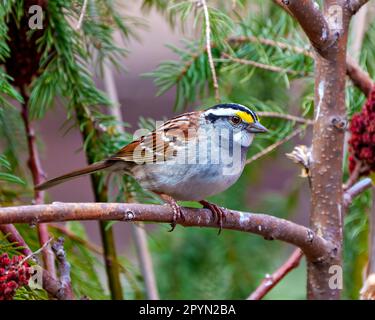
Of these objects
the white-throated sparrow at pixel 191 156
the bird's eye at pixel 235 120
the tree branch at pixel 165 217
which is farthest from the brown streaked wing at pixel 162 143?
the tree branch at pixel 165 217

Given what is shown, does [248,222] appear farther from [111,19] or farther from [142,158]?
[111,19]

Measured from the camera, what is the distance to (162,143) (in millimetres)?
1855

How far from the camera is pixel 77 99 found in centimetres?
184

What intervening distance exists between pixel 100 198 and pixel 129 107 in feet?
11.2

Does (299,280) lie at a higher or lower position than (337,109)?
lower

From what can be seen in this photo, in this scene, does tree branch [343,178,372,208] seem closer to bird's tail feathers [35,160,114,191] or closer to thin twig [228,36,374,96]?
thin twig [228,36,374,96]

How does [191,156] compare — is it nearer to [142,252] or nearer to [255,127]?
[255,127]

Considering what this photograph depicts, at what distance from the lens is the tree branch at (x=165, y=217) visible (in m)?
1.18

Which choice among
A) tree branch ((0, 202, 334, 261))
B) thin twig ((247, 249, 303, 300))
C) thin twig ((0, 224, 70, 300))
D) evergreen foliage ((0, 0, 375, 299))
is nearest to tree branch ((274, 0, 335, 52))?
evergreen foliage ((0, 0, 375, 299))

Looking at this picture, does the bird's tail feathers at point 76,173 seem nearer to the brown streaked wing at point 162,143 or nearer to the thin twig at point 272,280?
the brown streaked wing at point 162,143

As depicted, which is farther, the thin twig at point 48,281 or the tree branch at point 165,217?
the thin twig at point 48,281

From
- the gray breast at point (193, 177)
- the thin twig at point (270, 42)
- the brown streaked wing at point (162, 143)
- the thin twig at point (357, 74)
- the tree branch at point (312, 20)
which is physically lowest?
the gray breast at point (193, 177)

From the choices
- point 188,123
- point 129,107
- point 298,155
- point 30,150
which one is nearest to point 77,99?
point 30,150

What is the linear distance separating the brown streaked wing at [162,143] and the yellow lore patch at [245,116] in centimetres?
13
